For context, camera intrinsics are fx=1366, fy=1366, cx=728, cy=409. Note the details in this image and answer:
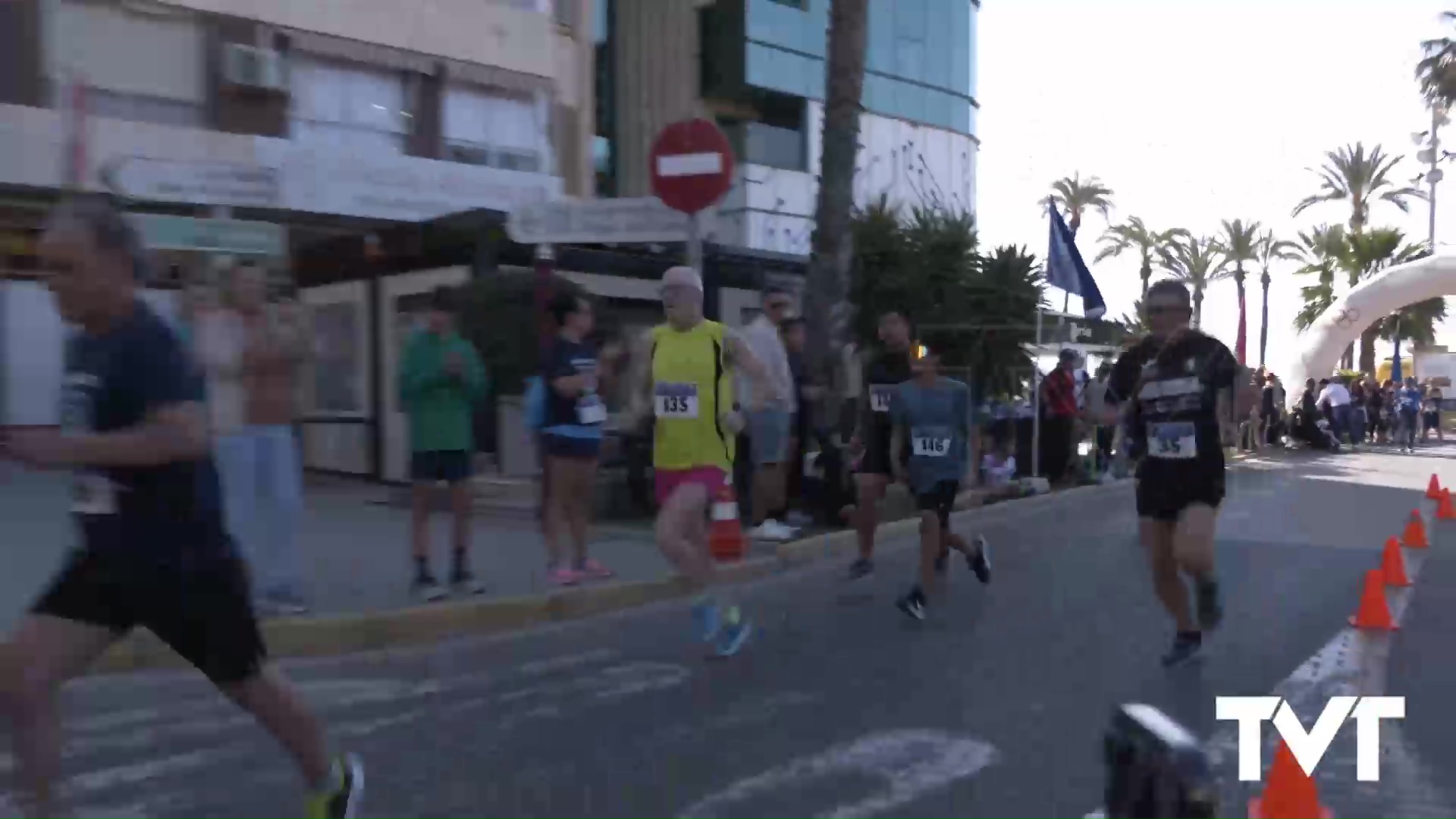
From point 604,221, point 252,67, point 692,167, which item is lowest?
point 604,221

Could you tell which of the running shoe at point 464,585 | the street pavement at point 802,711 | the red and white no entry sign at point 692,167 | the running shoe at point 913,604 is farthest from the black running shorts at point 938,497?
the running shoe at point 464,585

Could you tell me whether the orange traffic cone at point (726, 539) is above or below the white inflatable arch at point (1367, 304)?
below

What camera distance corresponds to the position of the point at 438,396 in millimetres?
7973

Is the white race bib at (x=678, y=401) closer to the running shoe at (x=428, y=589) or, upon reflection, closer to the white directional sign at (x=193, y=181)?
the running shoe at (x=428, y=589)

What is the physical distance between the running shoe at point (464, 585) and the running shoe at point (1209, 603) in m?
4.06

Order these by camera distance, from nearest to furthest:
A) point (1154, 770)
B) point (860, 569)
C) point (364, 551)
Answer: point (1154, 770)
point (860, 569)
point (364, 551)

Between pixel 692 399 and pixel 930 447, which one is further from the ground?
pixel 692 399

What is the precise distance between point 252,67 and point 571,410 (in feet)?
41.7

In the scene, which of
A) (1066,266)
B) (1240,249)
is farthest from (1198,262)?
(1066,266)

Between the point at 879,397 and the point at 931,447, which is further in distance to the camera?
the point at 879,397

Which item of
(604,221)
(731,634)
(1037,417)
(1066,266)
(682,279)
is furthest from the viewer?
(1066,266)


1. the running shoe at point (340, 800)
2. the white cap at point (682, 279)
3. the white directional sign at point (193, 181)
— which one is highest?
the white directional sign at point (193, 181)

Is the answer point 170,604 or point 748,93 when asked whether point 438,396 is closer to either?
point 170,604

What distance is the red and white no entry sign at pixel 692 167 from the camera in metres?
8.62
